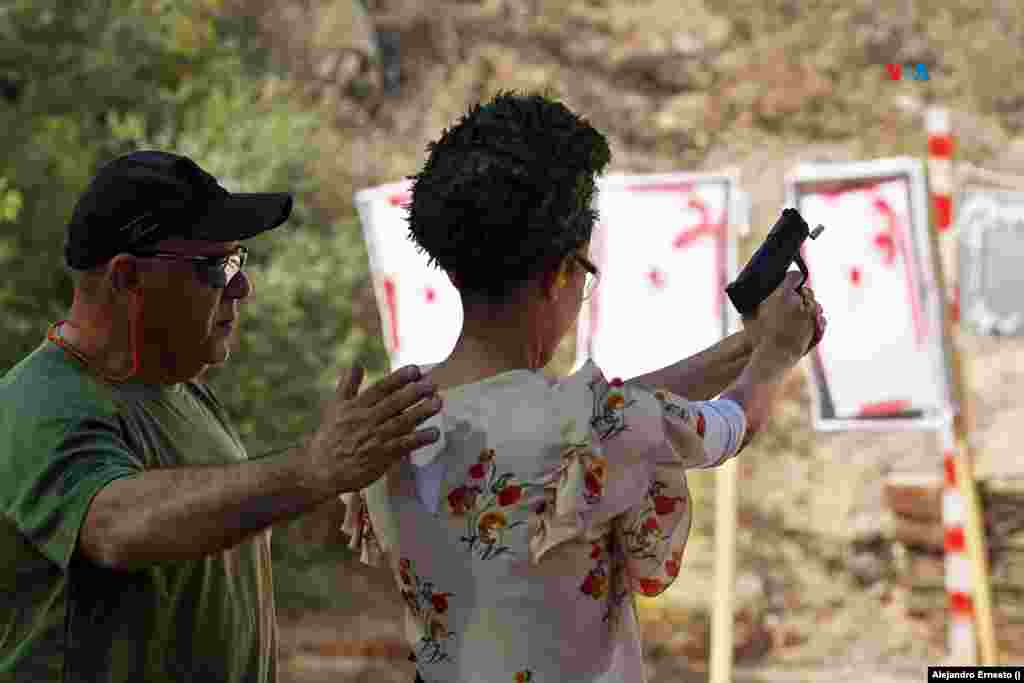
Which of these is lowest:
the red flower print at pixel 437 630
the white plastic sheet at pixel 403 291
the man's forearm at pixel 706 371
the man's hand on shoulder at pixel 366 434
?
the red flower print at pixel 437 630

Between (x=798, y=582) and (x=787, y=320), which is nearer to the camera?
(x=787, y=320)

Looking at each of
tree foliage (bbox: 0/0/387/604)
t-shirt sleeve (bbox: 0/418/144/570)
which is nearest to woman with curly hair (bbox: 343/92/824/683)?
t-shirt sleeve (bbox: 0/418/144/570)

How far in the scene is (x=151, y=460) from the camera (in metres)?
1.82

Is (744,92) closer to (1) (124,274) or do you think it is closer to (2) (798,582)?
(2) (798,582)

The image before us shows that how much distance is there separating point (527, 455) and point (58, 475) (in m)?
0.49

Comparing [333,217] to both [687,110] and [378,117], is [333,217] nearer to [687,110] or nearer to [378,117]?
[378,117]

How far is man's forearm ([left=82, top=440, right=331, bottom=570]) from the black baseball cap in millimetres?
355

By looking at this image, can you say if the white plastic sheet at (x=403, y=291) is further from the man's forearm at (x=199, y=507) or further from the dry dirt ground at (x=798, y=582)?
the man's forearm at (x=199, y=507)

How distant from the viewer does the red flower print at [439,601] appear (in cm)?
174

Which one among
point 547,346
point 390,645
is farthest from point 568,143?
point 390,645

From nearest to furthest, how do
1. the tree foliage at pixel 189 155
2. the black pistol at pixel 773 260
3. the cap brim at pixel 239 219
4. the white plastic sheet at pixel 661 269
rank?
1. the cap brim at pixel 239 219
2. the black pistol at pixel 773 260
3. the white plastic sheet at pixel 661 269
4. the tree foliage at pixel 189 155

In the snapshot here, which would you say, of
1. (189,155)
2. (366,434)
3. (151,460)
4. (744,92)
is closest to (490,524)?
(366,434)

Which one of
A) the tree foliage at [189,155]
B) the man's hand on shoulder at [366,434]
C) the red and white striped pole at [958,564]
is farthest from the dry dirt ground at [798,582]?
the man's hand on shoulder at [366,434]

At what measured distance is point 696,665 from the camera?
7.11m
